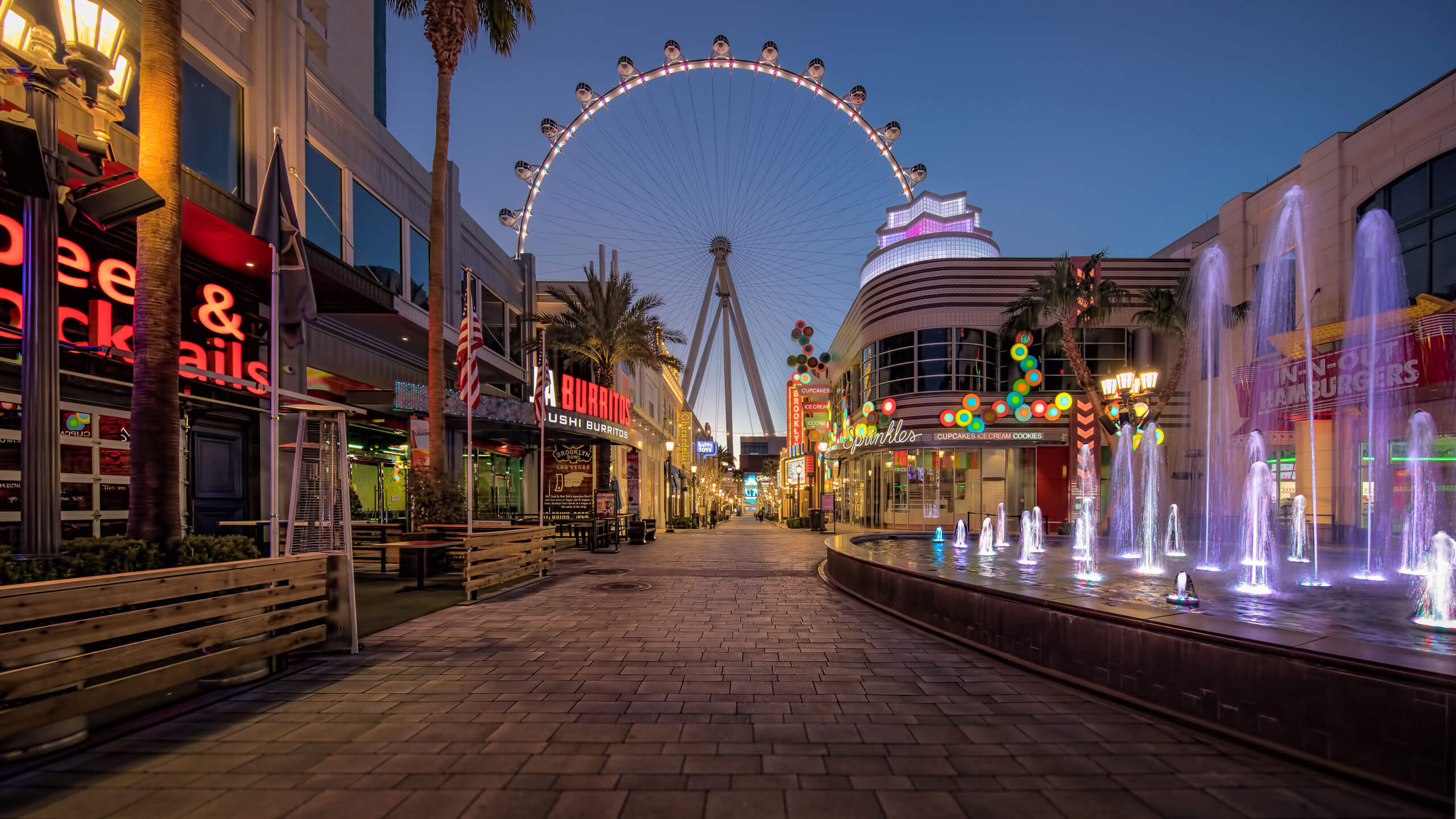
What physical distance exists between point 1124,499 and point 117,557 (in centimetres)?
3774

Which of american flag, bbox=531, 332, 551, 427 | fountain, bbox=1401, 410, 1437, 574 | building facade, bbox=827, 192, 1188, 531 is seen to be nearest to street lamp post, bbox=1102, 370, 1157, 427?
fountain, bbox=1401, 410, 1437, 574

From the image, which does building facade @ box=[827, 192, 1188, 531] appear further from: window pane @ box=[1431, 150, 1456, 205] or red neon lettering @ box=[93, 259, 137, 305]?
red neon lettering @ box=[93, 259, 137, 305]

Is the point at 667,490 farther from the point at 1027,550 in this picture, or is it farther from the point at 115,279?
the point at 115,279

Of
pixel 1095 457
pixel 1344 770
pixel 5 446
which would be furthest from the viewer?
pixel 1095 457

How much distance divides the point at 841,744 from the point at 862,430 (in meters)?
31.3

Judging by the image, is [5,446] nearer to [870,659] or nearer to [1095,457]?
[870,659]

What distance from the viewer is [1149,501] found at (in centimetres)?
2905

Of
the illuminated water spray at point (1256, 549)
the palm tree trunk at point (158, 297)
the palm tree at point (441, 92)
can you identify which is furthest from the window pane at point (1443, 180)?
the palm tree trunk at point (158, 297)

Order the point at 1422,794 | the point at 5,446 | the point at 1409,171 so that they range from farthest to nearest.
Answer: the point at 1409,171 < the point at 5,446 < the point at 1422,794

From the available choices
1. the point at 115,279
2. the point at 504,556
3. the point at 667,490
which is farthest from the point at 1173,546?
the point at 667,490

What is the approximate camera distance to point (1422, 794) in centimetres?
391

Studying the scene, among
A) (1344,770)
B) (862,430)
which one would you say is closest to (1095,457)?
(862,430)

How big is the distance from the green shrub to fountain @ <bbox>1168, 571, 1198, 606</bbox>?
9.84 meters

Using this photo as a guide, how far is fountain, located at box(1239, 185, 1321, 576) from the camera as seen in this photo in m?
22.9
